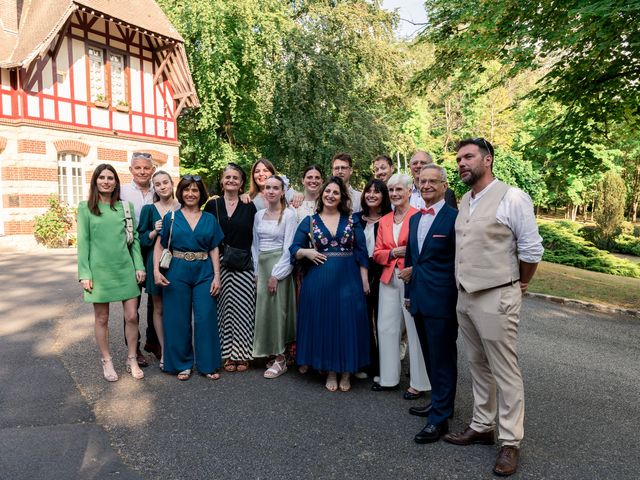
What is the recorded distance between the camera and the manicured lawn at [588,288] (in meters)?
9.66

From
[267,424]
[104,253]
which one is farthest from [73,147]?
[267,424]

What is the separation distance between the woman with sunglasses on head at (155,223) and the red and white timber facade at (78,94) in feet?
43.1

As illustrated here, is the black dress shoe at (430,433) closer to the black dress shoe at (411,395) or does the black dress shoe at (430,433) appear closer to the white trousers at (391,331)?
the black dress shoe at (411,395)

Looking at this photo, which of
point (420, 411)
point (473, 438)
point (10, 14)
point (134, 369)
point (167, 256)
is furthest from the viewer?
point (10, 14)

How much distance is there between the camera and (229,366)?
5.11 m

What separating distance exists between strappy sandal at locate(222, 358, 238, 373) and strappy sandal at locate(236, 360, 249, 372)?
0.11 feet

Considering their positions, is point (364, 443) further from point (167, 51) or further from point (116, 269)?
point (167, 51)

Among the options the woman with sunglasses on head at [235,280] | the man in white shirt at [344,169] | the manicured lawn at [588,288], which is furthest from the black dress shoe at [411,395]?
the manicured lawn at [588,288]

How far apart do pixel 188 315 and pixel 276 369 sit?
3.52ft

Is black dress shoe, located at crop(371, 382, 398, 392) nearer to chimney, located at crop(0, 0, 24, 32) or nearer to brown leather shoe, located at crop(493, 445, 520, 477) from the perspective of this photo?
brown leather shoe, located at crop(493, 445, 520, 477)

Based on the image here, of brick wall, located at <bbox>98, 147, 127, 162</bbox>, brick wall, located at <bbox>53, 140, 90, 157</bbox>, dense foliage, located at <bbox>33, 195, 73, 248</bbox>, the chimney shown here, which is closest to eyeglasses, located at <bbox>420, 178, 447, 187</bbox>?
dense foliage, located at <bbox>33, 195, 73, 248</bbox>

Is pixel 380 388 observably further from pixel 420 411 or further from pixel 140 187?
pixel 140 187

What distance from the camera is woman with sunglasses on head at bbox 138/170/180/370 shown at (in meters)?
5.07

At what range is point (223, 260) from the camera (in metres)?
5.11
